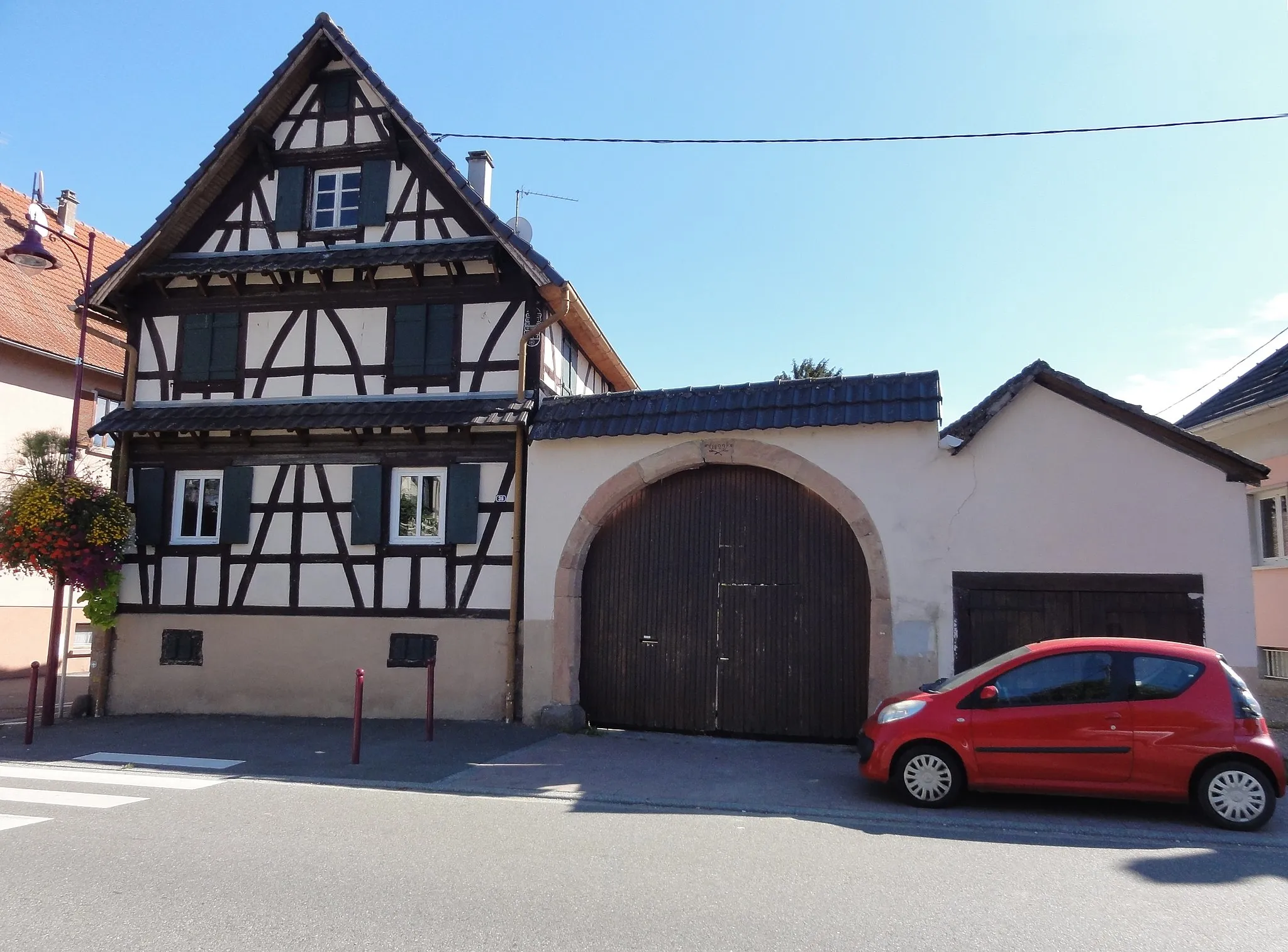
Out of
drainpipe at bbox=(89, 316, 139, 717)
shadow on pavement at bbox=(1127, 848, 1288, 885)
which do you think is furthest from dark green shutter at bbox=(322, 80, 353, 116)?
shadow on pavement at bbox=(1127, 848, 1288, 885)

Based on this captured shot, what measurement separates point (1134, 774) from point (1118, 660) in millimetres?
869

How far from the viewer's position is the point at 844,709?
11336 mm

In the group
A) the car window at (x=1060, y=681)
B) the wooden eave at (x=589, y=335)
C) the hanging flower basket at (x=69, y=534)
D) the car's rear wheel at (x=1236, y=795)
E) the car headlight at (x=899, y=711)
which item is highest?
the wooden eave at (x=589, y=335)

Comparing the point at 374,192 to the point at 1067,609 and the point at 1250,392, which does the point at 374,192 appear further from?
the point at 1250,392

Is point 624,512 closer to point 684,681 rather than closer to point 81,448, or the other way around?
point 684,681

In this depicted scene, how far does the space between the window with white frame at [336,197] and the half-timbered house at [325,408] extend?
0.03 meters

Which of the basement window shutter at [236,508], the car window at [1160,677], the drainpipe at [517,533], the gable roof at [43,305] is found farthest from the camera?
the gable roof at [43,305]

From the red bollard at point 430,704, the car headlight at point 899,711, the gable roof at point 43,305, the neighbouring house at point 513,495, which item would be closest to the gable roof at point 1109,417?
the neighbouring house at point 513,495

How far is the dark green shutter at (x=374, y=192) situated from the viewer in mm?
14227

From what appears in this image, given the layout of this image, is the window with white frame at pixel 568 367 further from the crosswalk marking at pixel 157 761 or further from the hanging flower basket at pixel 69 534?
the crosswalk marking at pixel 157 761

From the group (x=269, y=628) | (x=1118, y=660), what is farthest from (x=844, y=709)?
(x=269, y=628)

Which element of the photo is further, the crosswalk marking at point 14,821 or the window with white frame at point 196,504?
the window with white frame at point 196,504

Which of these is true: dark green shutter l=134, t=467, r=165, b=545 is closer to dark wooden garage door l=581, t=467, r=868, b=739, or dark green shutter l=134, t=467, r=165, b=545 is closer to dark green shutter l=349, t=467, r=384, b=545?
dark green shutter l=349, t=467, r=384, b=545

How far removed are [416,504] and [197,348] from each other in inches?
170
